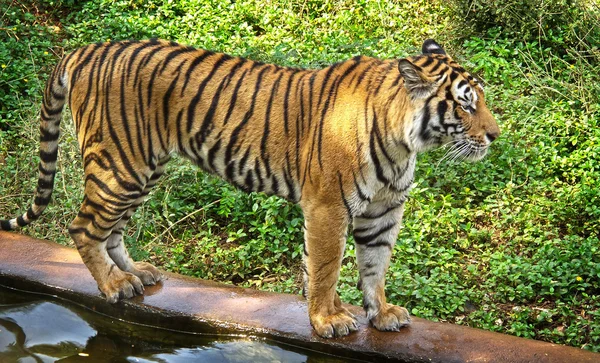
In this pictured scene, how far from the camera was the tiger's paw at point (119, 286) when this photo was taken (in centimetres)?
446

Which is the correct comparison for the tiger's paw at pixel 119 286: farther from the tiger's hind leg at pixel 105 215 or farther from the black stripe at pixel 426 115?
the black stripe at pixel 426 115

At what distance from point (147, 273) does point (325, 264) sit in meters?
1.10

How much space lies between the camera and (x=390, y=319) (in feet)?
13.5

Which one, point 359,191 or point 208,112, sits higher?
point 208,112

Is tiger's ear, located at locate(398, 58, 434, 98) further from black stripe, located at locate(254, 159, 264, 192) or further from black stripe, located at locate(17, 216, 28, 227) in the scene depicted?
black stripe, located at locate(17, 216, 28, 227)

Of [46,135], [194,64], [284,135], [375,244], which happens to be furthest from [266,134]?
[46,135]

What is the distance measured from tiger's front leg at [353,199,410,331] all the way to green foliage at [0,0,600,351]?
0.67 meters

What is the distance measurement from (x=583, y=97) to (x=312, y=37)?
255cm

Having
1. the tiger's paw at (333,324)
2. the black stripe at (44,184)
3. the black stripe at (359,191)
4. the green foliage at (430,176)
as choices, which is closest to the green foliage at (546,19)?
the green foliage at (430,176)

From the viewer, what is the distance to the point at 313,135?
4.17 meters

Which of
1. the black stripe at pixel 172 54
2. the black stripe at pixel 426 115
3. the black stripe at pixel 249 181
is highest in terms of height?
the black stripe at pixel 172 54

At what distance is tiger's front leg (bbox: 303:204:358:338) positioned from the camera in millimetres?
4047

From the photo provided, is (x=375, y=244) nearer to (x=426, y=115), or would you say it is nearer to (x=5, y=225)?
(x=426, y=115)

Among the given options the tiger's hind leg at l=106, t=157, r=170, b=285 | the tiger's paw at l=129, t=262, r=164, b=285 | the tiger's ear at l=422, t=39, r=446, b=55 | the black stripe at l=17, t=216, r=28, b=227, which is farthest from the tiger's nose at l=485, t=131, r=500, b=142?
the black stripe at l=17, t=216, r=28, b=227
